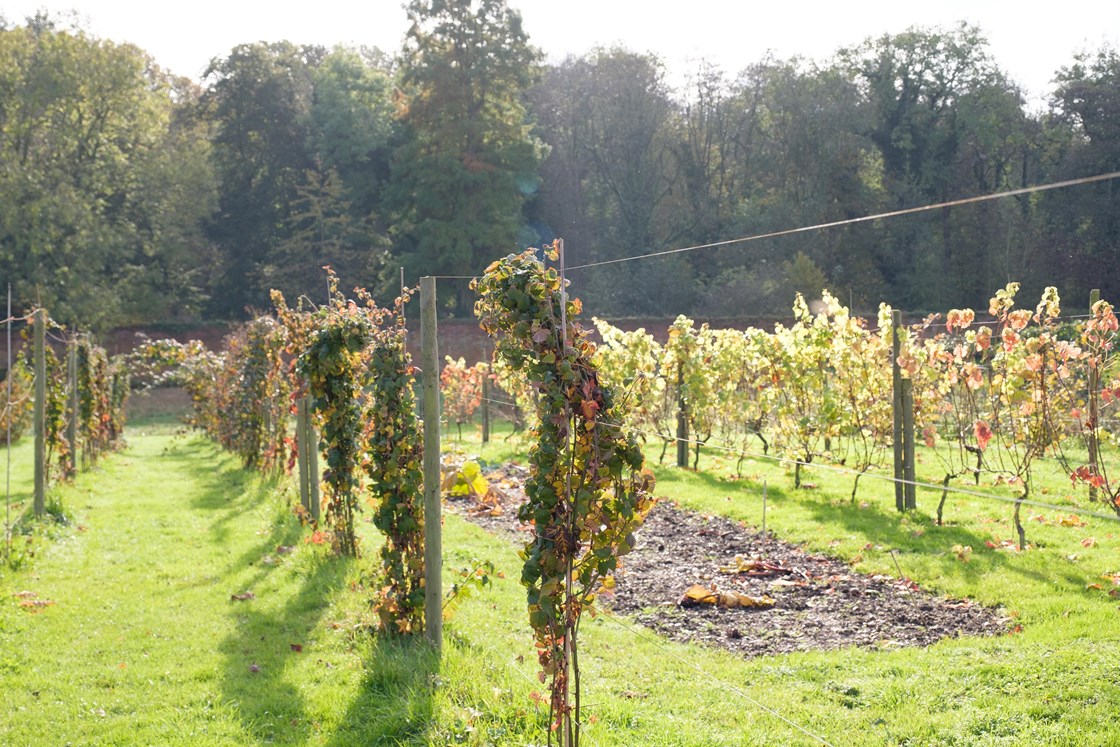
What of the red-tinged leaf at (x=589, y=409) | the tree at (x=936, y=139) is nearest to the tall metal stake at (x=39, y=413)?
the red-tinged leaf at (x=589, y=409)

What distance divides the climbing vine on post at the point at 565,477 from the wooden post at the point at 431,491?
1525 millimetres

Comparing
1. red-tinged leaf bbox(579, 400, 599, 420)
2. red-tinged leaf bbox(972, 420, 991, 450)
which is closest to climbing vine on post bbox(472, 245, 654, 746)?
red-tinged leaf bbox(579, 400, 599, 420)

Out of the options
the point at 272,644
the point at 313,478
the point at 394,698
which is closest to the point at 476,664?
the point at 394,698

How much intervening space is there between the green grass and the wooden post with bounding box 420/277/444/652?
0.60 feet

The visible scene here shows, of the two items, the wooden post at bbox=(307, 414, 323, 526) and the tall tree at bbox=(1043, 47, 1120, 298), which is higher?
the tall tree at bbox=(1043, 47, 1120, 298)

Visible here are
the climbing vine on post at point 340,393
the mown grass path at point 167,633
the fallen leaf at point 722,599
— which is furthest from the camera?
the climbing vine on post at point 340,393

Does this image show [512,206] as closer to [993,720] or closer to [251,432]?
[251,432]

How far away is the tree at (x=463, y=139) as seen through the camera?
108ft

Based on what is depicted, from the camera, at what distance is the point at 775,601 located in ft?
→ 21.6

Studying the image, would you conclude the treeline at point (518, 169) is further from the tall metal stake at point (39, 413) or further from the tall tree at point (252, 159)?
the tall metal stake at point (39, 413)

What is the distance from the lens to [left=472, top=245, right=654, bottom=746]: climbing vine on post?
3.65 metres

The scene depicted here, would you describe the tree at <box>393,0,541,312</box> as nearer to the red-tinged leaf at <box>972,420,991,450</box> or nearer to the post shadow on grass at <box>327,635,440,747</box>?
the red-tinged leaf at <box>972,420,991,450</box>

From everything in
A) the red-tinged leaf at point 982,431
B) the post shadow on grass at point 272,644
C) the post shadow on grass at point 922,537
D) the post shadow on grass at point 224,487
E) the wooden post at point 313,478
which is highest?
the red-tinged leaf at point 982,431

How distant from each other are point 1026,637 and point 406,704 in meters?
3.27
